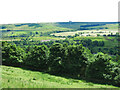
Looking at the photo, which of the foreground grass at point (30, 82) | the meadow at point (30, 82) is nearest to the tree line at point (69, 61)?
the meadow at point (30, 82)

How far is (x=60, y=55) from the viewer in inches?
2109

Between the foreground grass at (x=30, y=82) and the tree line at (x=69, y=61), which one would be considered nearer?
the foreground grass at (x=30, y=82)

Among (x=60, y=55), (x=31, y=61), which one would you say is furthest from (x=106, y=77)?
(x=31, y=61)

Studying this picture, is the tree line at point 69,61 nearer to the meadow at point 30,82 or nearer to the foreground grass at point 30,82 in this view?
the meadow at point 30,82

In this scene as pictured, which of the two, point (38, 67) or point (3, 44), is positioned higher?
point (3, 44)

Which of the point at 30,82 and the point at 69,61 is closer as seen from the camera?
the point at 30,82

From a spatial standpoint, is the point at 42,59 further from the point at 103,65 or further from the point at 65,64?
the point at 103,65

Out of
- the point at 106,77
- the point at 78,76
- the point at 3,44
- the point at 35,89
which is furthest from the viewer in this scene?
the point at 3,44

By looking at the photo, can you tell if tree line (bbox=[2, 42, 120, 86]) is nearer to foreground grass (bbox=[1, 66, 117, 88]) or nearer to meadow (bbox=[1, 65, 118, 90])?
meadow (bbox=[1, 65, 118, 90])

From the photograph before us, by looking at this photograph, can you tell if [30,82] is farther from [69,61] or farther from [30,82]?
[69,61]

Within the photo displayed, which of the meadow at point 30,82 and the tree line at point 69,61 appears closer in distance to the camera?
the meadow at point 30,82

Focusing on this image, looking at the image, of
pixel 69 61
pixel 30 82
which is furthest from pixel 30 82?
pixel 69 61

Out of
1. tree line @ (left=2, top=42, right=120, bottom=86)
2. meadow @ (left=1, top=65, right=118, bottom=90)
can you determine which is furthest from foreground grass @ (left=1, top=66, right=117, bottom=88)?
tree line @ (left=2, top=42, right=120, bottom=86)

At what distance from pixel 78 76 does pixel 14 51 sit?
2946 centimetres
